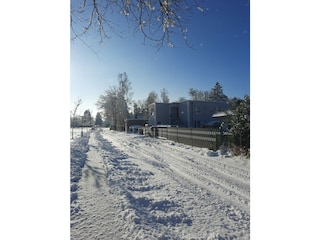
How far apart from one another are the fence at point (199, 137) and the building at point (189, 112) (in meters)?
7.33

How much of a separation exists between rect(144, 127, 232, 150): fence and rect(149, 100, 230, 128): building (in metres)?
7.33

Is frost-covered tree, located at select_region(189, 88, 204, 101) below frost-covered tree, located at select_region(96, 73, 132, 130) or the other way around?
the other way around

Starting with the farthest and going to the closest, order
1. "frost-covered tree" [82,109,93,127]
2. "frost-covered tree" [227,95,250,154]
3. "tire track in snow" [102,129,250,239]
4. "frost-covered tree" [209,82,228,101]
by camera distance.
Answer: "frost-covered tree" [209,82,228,101] → "frost-covered tree" [82,109,93,127] → "frost-covered tree" [227,95,250,154] → "tire track in snow" [102,129,250,239]

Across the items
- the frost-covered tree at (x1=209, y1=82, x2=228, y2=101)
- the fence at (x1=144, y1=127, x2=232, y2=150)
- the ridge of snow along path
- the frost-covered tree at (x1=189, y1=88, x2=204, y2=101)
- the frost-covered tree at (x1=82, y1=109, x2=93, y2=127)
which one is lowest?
the ridge of snow along path

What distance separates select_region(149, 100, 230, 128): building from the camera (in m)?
17.4

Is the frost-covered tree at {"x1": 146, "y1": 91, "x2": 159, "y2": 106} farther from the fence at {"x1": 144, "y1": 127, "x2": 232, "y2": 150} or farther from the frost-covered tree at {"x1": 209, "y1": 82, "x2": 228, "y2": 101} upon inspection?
the frost-covered tree at {"x1": 209, "y1": 82, "x2": 228, "y2": 101}

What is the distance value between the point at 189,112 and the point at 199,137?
11.0 m

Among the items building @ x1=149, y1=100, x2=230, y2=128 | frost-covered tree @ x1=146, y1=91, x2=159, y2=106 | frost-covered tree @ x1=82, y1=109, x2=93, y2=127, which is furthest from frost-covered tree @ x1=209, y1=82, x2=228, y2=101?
frost-covered tree @ x1=82, y1=109, x2=93, y2=127

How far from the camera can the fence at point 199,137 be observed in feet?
17.4
